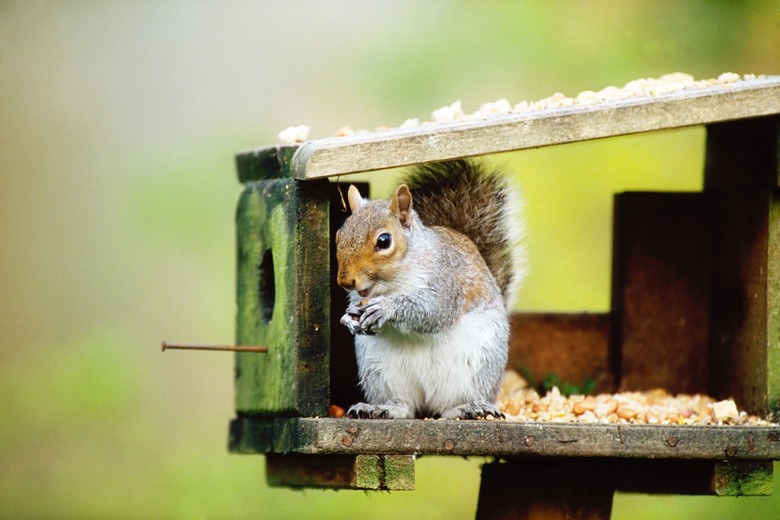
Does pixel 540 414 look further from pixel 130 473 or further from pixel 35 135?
pixel 35 135

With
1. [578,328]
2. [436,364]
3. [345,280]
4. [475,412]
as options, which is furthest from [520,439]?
[578,328]

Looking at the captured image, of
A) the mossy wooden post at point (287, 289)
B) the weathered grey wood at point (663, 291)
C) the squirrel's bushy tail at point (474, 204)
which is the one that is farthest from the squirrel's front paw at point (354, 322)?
the weathered grey wood at point (663, 291)

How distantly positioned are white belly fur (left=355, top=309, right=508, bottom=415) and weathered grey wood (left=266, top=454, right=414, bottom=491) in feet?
0.73

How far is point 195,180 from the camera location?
6438 mm

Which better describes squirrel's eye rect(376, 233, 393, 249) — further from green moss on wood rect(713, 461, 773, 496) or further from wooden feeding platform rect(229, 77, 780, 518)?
green moss on wood rect(713, 461, 773, 496)

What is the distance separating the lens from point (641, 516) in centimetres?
569

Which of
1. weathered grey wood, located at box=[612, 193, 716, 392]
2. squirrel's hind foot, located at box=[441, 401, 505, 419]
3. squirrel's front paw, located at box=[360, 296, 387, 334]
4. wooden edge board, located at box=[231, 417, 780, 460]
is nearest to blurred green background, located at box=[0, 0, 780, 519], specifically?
weathered grey wood, located at box=[612, 193, 716, 392]

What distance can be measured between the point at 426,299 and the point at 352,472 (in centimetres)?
48

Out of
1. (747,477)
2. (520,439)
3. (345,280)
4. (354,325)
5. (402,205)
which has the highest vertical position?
(402,205)

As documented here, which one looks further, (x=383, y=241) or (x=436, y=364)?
(x=436, y=364)

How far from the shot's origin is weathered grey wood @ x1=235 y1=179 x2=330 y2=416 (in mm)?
3287

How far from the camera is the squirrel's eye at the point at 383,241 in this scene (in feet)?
10.4

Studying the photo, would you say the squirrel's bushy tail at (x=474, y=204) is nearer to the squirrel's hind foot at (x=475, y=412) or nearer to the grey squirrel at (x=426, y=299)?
the grey squirrel at (x=426, y=299)

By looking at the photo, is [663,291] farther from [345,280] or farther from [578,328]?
[345,280]
